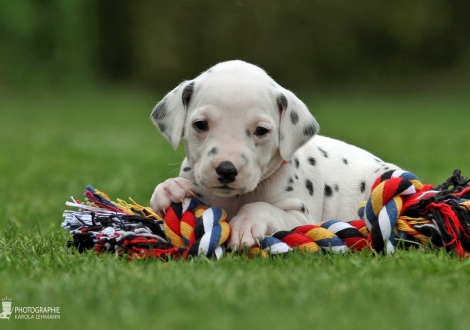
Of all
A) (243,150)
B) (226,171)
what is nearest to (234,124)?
(243,150)

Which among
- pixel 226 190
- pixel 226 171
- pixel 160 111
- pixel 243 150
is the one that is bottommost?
pixel 226 190

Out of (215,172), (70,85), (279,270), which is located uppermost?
(215,172)

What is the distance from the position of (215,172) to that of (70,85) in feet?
83.7

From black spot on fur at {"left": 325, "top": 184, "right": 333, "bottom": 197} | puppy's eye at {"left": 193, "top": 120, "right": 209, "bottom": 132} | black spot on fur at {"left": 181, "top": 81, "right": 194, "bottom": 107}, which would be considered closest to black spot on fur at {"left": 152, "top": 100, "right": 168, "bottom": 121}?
black spot on fur at {"left": 181, "top": 81, "right": 194, "bottom": 107}

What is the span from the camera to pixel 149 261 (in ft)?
13.1

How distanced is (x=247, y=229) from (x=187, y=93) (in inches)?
39.0

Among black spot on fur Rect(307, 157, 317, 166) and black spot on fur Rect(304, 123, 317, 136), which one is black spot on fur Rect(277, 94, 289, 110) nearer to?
black spot on fur Rect(304, 123, 317, 136)

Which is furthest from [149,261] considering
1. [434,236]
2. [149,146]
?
[149,146]

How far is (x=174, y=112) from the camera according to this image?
183 inches

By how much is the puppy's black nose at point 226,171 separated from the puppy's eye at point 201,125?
0.33 meters

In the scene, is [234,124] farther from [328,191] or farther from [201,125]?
[328,191]

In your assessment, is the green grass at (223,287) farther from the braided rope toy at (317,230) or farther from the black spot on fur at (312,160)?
the black spot on fur at (312,160)

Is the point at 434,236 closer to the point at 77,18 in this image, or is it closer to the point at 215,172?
the point at 215,172

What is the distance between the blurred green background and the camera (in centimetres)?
2934
